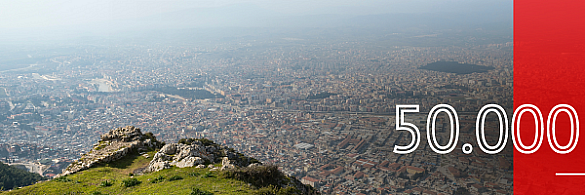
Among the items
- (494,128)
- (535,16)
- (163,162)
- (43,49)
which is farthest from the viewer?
(535,16)

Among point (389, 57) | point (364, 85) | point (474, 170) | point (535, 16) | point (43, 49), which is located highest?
point (535, 16)

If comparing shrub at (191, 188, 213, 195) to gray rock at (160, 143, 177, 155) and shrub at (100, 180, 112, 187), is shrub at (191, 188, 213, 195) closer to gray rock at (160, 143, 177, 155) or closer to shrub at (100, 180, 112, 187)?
shrub at (100, 180, 112, 187)

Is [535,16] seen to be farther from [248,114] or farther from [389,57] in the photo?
[248,114]

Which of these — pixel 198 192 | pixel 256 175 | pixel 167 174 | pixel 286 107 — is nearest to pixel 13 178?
pixel 167 174

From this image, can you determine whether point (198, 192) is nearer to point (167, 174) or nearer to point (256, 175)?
point (256, 175)

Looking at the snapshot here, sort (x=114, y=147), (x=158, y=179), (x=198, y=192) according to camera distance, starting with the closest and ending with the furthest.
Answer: (x=198, y=192)
(x=158, y=179)
(x=114, y=147)

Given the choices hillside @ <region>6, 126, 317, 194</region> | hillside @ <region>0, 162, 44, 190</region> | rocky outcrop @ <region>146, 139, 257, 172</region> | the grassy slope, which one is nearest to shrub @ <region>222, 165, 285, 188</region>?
hillside @ <region>6, 126, 317, 194</region>

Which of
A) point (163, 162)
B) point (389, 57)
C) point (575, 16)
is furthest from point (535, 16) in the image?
point (163, 162)
